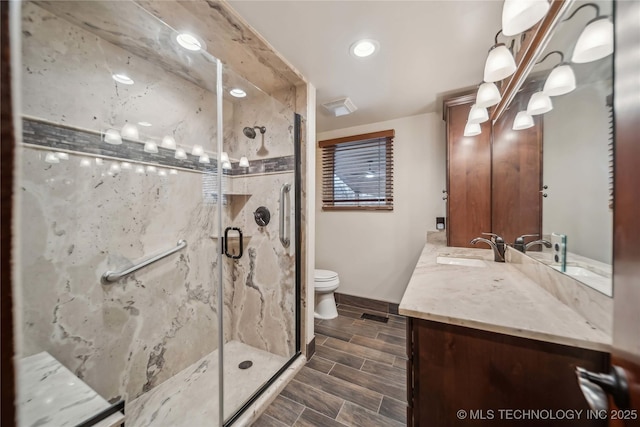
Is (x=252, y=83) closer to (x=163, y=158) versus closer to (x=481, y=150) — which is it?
(x=163, y=158)

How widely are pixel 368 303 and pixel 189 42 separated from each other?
2849 millimetres

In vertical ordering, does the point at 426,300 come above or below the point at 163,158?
below

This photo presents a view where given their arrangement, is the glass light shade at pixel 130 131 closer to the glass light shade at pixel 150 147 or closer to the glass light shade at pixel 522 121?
the glass light shade at pixel 150 147

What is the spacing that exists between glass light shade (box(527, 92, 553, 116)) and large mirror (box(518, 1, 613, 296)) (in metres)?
0.03

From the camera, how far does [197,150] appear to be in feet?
6.07

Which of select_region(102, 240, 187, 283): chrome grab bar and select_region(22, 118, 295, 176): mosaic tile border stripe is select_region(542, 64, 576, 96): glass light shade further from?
select_region(102, 240, 187, 283): chrome grab bar

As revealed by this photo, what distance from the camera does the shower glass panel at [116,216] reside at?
1102mm

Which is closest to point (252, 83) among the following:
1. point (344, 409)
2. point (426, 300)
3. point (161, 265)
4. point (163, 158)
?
point (163, 158)

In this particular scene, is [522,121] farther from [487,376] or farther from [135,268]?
[135,268]

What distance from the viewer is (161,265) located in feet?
5.44

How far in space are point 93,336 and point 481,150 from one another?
305 centimetres

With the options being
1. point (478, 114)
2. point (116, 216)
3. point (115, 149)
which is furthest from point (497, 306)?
point (115, 149)

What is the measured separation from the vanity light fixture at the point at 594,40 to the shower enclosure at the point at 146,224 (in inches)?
60.5

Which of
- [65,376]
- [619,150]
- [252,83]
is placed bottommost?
[65,376]
